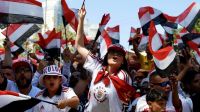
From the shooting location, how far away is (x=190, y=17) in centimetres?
938

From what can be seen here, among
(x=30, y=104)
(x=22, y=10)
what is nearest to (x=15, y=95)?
(x=30, y=104)

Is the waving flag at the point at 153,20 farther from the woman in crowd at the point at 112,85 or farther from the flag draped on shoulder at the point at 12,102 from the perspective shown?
the flag draped on shoulder at the point at 12,102

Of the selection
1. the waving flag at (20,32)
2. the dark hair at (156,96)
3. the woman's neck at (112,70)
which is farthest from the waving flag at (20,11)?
the dark hair at (156,96)

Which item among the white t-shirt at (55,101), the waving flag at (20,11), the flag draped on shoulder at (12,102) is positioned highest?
the waving flag at (20,11)

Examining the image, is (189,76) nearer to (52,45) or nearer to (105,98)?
(105,98)

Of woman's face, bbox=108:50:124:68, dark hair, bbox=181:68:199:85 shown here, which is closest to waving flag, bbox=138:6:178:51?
dark hair, bbox=181:68:199:85

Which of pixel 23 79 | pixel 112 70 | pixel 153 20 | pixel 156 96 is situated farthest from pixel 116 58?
pixel 153 20

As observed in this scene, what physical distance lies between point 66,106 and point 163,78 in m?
1.15

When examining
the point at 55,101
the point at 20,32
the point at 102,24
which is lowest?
the point at 55,101

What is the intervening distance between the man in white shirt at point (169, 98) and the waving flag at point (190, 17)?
3.45 m

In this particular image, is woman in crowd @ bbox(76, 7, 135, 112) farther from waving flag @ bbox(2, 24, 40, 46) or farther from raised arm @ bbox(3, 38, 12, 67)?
waving flag @ bbox(2, 24, 40, 46)

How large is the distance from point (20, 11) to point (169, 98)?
3.43m

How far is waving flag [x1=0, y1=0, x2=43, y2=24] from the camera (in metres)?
8.05

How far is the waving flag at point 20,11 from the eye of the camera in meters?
8.05
